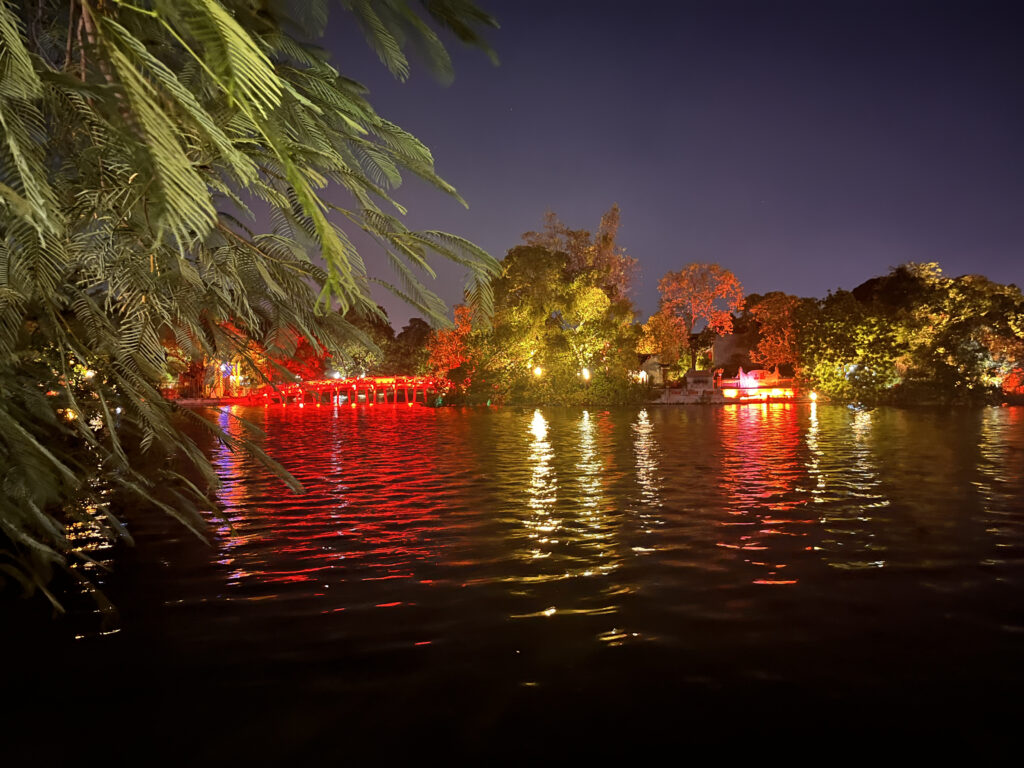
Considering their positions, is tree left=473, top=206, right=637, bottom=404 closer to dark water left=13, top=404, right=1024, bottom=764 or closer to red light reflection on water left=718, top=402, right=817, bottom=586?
red light reflection on water left=718, top=402, right=817, bottom=586

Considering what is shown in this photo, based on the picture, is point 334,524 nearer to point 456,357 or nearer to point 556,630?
point 556,630

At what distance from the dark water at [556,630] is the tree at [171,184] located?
1498 mm

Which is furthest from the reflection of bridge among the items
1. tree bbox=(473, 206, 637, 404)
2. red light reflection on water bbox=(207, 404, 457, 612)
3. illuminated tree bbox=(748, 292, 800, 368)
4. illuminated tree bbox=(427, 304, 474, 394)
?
red light reflection on water bbox=(207, 404, 457, 612)

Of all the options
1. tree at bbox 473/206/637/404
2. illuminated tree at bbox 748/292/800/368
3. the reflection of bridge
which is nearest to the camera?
tree at bbox 473/206/637/404

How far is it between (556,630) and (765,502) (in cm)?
723

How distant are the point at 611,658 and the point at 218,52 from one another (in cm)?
495

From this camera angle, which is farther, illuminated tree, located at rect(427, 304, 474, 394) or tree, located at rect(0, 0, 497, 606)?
illuminated tree, located at rect(427, 304, 474, 394)

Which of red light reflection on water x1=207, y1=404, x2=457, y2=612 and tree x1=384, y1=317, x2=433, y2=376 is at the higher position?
Answer: tree x1=384, y1=317, x2=433, y2=376

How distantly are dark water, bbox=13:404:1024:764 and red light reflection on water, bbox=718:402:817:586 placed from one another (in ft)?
0.24

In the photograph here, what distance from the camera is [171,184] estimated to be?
1.72 meters

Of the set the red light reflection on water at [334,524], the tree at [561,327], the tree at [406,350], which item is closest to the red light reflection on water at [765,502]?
the red light reflection on water at [334,524]

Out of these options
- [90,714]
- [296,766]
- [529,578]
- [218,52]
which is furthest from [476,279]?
[529,578]

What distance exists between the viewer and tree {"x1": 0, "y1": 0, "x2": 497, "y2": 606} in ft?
5.74

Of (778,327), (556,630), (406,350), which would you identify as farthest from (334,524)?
(406,350)
